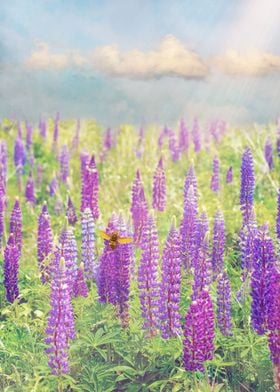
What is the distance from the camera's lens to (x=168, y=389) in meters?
2.05

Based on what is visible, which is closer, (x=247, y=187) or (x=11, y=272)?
(x=11, y=272)

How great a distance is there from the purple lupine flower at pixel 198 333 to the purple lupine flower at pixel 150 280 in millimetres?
305

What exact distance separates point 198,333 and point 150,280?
360 mm

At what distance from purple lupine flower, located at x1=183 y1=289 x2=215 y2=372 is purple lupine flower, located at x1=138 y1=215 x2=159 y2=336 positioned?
1.00ft

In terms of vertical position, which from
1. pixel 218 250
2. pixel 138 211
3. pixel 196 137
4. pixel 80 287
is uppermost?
pixel 196 137

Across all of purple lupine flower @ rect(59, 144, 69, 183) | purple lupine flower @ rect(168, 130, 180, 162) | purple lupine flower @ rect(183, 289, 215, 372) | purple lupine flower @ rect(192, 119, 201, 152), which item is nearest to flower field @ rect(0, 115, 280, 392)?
purple lupine flower @ rect(183, 289, 215, 372)

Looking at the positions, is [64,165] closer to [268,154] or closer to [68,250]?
[268,154]

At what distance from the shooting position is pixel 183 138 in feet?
17.6

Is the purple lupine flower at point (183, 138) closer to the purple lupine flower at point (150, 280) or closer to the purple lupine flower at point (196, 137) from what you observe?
the purple lupine flower at point (196, 137)

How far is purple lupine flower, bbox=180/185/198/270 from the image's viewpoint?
2.51m

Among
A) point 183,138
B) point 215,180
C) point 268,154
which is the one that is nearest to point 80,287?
point 215,180

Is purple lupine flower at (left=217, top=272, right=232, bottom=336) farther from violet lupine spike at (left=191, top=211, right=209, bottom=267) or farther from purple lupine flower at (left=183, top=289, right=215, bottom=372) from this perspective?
purple lupine flower at (left=183, top=289, right=215, bottom=372)

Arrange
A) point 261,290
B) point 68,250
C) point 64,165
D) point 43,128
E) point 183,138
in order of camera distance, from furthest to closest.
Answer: point 43,128 < point 183,138 < point 64,165 < point 68,250 < point 261,290

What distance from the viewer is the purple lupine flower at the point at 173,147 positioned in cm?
517
